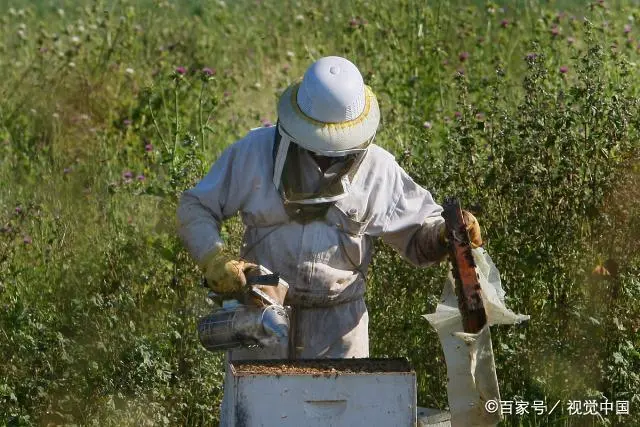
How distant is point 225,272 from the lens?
455cm

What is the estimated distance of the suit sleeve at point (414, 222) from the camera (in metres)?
4.93

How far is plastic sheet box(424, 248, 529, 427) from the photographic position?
15.3 ft

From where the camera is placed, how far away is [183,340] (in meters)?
6.09

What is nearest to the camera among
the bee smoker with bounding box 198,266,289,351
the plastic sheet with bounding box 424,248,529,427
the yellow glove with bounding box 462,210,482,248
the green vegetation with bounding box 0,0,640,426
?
the bee smoker with bounding box 198,266,289,351

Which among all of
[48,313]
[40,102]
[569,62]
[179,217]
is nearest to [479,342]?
[179,217]

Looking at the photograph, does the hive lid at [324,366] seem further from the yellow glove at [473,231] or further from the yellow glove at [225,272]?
the yellow glove at [473,231]

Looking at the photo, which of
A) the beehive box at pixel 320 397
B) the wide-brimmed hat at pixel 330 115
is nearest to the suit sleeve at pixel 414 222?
the wide-brimmed hat at pixel 330 115

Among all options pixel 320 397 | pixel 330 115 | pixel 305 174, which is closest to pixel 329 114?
pixel 330 115

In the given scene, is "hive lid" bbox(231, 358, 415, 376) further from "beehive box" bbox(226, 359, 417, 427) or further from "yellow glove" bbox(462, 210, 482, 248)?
"yellow glove" bbox(462, 210, 482, 248)

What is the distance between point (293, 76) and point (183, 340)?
354 centimetres

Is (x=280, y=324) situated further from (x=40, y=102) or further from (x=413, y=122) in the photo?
(x=40, y=102)

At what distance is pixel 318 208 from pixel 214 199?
1.33 feet
